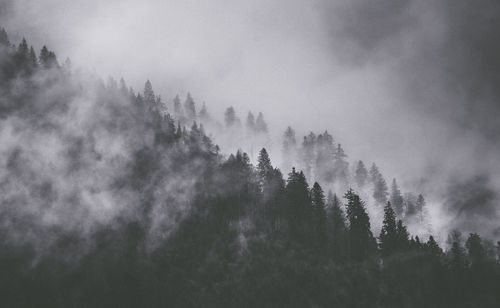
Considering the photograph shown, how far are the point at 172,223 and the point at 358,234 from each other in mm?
36613

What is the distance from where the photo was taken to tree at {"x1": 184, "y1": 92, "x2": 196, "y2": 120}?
13875 centimetres

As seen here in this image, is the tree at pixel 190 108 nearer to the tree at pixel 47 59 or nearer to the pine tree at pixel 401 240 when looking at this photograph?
the tree at pixel 47 59

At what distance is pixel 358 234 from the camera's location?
3356 inches

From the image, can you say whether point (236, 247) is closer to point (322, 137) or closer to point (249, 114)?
point (322, 137)

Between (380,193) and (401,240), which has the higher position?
(380,193)

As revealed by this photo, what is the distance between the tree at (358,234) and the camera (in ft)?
277

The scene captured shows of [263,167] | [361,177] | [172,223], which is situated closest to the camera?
[172,223]

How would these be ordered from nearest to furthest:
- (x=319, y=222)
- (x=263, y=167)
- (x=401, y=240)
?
(x=401, y=240)
(x=319, y=222)
(x=263, y=167)

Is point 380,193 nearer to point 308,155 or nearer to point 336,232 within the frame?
point 308,155

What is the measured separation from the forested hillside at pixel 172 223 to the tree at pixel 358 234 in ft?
0.87

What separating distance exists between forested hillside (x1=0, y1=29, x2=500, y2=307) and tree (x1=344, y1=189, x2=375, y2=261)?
26 cm

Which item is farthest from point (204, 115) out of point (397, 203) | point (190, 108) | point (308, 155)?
point (397, 203)

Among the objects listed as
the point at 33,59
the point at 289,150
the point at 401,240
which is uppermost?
the point at 33,59

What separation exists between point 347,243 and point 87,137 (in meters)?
65.0
